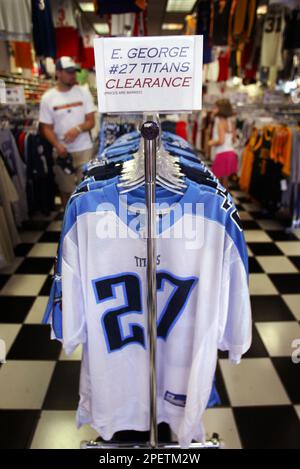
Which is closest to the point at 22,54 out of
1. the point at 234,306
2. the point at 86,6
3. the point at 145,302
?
the point at 86,6

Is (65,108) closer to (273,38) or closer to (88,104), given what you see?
(88,104)

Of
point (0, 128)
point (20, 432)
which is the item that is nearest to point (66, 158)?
point (0, 128)

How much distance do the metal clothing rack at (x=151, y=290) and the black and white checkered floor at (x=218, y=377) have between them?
5.4 inches

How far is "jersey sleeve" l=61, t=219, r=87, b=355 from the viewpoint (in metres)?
1.01

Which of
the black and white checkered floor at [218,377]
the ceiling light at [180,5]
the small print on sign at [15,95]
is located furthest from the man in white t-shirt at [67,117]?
the black and white checkered floor at [218,377]

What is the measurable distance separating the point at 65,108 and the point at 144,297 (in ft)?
7.73

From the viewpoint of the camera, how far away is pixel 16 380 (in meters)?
1.70

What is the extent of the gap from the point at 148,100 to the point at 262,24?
15.5 feet

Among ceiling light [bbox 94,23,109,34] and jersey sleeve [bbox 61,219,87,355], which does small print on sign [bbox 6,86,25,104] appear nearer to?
ceiling light [bbox 94,23,109,34]

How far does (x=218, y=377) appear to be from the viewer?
1744 millimetres

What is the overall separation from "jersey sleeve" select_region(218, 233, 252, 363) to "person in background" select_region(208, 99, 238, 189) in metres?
2.86

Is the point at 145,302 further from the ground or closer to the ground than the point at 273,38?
closer to the ground

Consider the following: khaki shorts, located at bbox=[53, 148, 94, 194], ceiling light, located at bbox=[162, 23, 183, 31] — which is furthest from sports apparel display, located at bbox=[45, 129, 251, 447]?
ceiling light, located at bbox=[162, 23, 183, 31]

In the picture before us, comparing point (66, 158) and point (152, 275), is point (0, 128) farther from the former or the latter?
point (152, 275)
